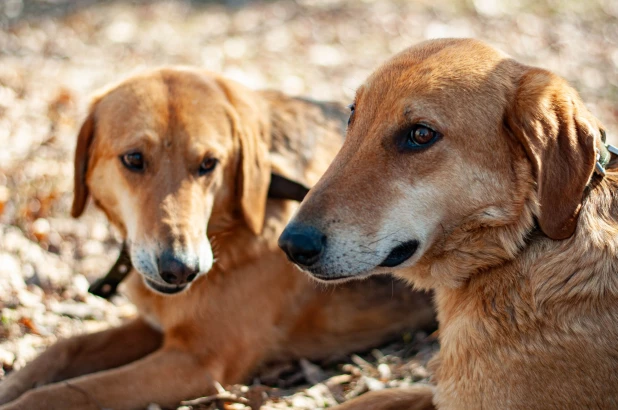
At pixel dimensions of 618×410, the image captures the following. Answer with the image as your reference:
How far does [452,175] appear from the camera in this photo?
3.17 m

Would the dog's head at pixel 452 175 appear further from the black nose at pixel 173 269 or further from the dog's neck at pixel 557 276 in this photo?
the black nose at pixel 173 269

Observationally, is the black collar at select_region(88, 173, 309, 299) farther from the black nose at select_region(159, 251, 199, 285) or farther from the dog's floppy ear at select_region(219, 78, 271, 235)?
the black nose at select_region(159, 251, 199, 285)

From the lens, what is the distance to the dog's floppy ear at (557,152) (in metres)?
2.99

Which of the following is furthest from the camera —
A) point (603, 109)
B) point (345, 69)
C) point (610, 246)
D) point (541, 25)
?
point (541, 25)

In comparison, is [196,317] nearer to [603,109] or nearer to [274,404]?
[274,404]

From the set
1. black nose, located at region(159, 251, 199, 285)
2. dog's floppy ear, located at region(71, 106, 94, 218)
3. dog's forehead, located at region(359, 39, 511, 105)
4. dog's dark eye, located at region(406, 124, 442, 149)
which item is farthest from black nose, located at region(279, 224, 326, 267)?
dog's floppy ear, located at region(71, 106, 94, 218)

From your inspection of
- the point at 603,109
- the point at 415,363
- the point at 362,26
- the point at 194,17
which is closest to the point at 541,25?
the point at 362,26

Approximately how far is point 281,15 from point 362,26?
137 centimetres

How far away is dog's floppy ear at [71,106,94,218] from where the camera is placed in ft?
14.5

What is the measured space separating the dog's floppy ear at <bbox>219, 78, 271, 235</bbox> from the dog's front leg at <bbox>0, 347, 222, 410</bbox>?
34.9 inches

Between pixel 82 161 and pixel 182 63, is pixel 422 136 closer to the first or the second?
pixel 82 161

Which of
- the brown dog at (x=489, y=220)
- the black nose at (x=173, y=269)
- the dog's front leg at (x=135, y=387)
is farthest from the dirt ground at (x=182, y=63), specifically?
the brown dog at (x=489, y=220)

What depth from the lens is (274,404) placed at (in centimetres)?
410

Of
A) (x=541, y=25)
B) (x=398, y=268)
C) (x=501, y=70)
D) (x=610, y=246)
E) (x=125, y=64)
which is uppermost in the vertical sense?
(x=501, y=70)
